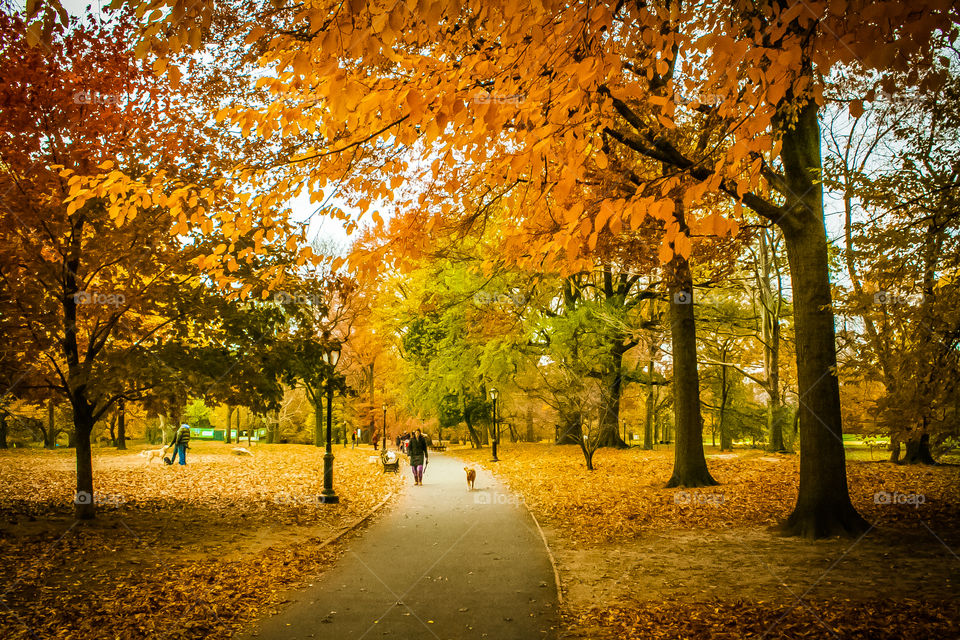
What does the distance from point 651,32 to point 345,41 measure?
2413 mm

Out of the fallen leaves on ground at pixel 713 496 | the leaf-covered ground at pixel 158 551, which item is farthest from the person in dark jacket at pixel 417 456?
the fallen leaves on ground at pixel 713 496

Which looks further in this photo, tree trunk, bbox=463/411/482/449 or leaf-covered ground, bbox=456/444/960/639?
tree trunk, bbox=463/411/482/449

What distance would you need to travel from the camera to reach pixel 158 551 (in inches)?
297

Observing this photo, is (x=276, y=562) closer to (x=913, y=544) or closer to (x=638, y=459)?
(x=913, y=544)

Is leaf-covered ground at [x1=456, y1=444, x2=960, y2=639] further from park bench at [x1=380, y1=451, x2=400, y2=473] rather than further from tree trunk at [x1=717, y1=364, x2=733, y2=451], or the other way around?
tree trunk at [x1=717, y1=364, x2=733, y2=451]

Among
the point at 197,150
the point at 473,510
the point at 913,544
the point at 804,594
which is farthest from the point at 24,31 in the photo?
the point at 913,544

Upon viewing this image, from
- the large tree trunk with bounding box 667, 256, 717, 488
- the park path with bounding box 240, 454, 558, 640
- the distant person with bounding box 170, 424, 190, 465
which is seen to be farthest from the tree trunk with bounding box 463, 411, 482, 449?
the park path with bounding box 240, 454, 558, 640

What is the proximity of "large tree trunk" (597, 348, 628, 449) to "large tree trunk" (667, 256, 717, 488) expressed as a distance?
430 cm

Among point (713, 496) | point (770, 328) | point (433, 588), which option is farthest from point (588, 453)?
point (433, 588)

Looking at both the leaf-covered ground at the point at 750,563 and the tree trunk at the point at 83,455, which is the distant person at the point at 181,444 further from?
the leaf-covered ground at the point at 750,563

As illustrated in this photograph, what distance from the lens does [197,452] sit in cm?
2459

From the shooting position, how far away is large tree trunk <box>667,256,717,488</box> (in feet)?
41.4

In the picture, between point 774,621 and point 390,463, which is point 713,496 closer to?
point 774,621

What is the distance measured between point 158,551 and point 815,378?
979cm
